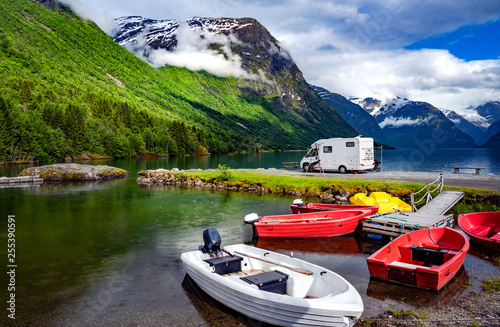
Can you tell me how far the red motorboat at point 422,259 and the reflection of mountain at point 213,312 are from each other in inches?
211

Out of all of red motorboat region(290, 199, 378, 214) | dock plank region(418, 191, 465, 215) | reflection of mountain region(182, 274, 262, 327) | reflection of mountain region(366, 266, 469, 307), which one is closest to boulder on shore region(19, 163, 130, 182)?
red motorboat region(290, 199, 378, 214)

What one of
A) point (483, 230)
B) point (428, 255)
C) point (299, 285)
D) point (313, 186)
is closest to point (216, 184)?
point (313, 186)

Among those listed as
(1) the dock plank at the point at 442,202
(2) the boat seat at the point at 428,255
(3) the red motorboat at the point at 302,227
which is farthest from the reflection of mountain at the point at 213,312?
(1) the dock plank at the point at 442,202

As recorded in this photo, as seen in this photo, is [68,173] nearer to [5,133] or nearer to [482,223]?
[482,223]

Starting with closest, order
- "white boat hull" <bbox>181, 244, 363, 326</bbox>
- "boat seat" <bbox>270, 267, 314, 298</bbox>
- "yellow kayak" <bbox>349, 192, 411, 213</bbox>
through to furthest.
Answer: "white boat hull" <bbox>181, 244, 363, 326</bbox>, "boat seat" <bbox>270, 267, 314, 298</bbox>, "yellow kayak" <bbox>349, 192, 411, 213</bbox>

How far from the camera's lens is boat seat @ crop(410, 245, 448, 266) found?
12719mm

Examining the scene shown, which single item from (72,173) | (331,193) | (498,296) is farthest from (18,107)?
(498,296)

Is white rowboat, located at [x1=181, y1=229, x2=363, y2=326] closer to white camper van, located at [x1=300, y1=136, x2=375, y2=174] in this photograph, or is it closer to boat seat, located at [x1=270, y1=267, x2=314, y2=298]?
boat seat, located at [x1=270, y1=267, x2=314, y2=298]

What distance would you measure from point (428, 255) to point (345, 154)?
98.5 ft

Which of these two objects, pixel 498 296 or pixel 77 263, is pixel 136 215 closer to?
pixel 77 263

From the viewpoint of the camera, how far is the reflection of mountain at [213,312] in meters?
9.70

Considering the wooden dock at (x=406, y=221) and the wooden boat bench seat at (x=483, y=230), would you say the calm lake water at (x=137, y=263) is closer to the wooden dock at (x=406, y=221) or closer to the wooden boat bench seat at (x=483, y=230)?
the wooden dock at (x=406, y=221)

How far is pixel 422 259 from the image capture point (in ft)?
43.3

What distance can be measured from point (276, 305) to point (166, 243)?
11008mm
